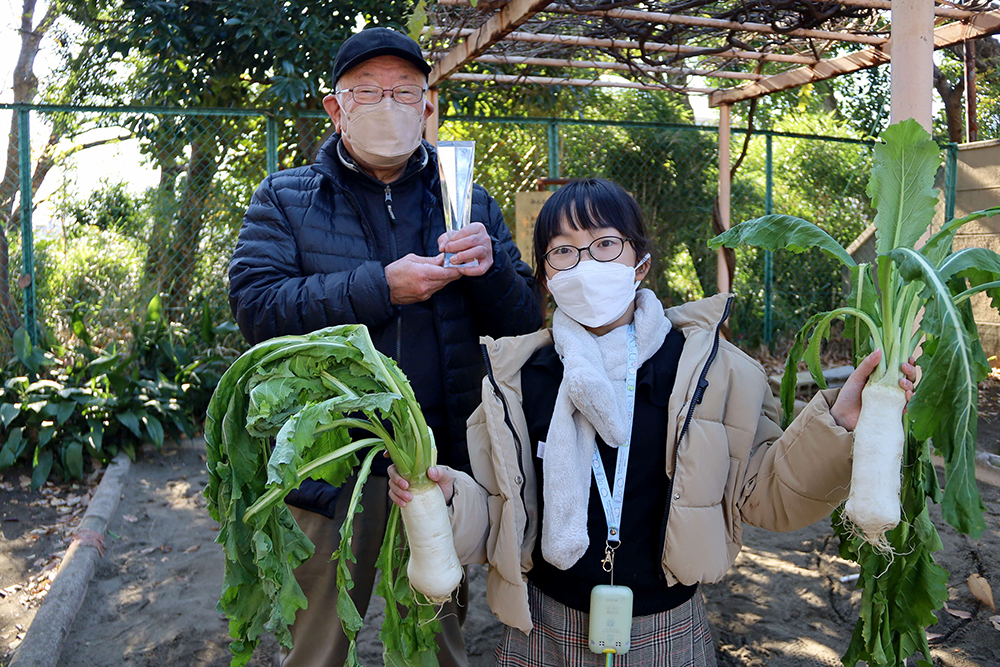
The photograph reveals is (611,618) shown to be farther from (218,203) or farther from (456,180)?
(218,203)

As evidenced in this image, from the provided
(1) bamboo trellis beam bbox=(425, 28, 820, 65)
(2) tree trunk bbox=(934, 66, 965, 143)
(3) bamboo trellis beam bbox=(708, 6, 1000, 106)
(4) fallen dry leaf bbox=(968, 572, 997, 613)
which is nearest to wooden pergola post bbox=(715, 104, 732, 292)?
(3) bamboo trellis beam bbox=(708, 6, 1000, 106)

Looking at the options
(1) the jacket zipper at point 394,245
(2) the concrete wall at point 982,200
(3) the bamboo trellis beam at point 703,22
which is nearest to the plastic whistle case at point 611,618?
(1) the jacket zipper at point 394,245

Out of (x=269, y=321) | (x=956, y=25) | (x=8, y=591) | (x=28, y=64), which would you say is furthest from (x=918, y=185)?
(x=28, y=64)

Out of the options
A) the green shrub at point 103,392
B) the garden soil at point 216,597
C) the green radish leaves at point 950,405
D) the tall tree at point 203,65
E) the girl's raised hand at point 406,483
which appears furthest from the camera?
the tall tree at point 203,65

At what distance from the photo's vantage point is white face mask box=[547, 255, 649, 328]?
1.99 meters

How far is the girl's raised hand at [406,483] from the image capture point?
1.79 metres

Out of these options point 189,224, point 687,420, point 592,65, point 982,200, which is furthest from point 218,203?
point 982,200

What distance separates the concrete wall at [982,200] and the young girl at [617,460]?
7141 mm

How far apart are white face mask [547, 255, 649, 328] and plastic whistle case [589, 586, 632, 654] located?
626mm

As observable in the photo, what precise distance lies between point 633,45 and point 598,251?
3.58m

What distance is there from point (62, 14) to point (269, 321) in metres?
7.60

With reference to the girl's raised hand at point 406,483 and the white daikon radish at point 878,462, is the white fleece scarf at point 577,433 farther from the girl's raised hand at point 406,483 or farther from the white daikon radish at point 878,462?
the white daikon radish at point 878,462

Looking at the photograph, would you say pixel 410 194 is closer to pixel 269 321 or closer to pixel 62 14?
pixel 269 321

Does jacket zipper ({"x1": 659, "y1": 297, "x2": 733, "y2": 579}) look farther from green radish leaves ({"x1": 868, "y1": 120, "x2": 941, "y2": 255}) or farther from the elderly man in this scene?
the elderly man
